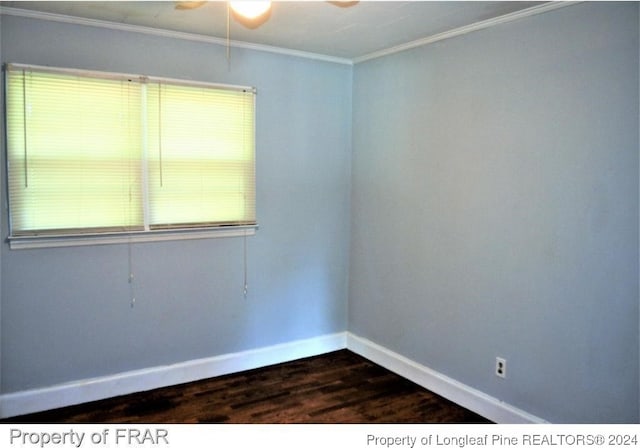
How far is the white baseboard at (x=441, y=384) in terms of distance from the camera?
118 inches

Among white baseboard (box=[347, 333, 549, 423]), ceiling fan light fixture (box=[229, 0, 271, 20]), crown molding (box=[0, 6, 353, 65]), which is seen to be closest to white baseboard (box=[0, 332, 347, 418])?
white baseboard (box=[347, 333, 549, 423])

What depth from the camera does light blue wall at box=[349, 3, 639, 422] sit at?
8.10 ft

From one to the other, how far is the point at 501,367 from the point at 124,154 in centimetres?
257

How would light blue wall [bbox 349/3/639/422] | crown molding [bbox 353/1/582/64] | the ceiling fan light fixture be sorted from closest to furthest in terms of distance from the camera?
the ceiling fan light fixture, light blue wall [bbox 349/3/639/422], crown molding [bbox 353/1/582/64]

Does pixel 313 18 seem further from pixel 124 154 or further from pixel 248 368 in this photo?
pixel 248 368

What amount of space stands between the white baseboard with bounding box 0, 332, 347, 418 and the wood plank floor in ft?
0.17

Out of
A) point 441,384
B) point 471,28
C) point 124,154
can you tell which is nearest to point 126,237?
point 124,154

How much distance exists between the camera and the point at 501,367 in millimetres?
3045

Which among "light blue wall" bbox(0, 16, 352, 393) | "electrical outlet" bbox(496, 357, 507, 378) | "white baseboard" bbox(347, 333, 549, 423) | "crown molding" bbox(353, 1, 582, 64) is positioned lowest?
Result: "white baseboard" bbox(347, 333, 549, 423)

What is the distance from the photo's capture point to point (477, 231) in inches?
124

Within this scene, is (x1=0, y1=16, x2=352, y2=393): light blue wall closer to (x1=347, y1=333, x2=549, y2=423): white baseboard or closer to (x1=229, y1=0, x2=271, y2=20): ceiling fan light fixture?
(x1=347, y1=333, x2=549, y2=423): white baseboard

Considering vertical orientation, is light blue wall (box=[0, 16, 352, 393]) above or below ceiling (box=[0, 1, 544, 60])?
below

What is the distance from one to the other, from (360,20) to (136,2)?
1.21 meters

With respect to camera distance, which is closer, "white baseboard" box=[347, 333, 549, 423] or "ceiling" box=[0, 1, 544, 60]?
"ceiling" box=[0, 1, 544, 60]
